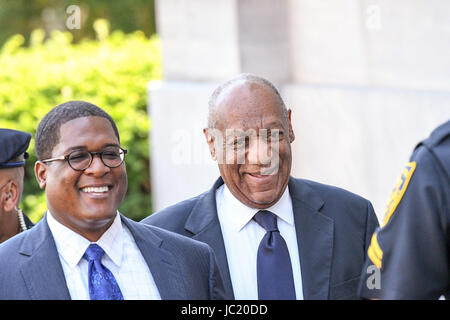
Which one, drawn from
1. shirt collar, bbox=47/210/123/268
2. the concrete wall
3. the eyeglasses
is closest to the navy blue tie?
shirt collar, bbox=47/210/123/268

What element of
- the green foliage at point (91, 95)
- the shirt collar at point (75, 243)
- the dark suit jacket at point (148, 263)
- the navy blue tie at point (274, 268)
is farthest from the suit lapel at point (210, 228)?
the green foliage at point (91, 95)

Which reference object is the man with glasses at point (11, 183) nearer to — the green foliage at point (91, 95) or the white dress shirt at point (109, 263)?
the white dress shirt at point (109, 263)

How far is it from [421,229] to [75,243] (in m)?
1.22

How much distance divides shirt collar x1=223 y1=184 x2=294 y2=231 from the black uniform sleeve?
1043 mm

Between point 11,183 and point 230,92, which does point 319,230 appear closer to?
point 230,92

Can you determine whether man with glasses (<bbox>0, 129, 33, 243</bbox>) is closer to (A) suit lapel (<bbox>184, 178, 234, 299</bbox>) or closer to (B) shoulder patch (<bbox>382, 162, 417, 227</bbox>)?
(A) suit lapel (<bbox>184, 178, 234, 299</bbox>)

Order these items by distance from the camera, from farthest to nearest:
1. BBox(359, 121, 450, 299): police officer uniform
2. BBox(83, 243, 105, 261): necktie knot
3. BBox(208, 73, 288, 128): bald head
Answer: BBox(208, 73, 288, 128): bald head, BBox(83, 243, 105, 261): necktie knot, BBox(359, 121, 450, 299): police officer uniform

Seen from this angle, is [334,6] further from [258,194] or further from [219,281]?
[219,281]

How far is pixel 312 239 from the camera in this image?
3645 mm

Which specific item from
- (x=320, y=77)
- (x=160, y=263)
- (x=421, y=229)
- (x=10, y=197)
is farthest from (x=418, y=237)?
(x=320, y=77)

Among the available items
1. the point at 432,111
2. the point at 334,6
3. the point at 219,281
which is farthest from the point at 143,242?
the point at 334,6

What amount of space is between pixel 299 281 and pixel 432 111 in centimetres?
253

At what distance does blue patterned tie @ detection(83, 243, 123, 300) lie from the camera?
9.74 feet
